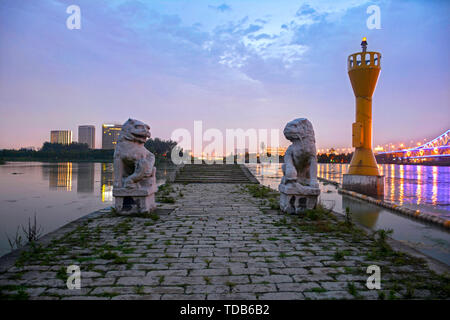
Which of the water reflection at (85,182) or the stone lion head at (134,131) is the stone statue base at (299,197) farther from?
the water reflection at (85,182)

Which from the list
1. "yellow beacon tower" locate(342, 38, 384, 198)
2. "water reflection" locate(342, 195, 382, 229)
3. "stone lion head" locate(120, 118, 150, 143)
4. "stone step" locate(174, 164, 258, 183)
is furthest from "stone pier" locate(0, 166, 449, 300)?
"stone step" locate(174, 164, 258, 183)

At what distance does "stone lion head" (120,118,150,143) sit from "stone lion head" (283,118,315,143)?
3088 millimetres

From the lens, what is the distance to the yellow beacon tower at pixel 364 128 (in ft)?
33.2

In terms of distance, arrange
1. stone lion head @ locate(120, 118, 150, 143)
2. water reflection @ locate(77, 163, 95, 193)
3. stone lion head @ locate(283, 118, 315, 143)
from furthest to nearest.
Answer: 1. water reflection @ locate(77, 163, 95, 193)
2. stone lion head @ locate(283, 118, 315, 143)
3. stone lion head @ locate(120, 118, 150, 143)

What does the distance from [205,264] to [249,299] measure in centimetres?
85

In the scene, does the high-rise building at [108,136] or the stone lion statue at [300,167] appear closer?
the stone lion statue at [300,167]

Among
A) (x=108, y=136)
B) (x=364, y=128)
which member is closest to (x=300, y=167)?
(x=364, y=128)

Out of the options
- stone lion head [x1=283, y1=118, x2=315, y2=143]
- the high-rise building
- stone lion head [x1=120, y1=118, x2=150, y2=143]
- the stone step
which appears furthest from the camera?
the high-rise building

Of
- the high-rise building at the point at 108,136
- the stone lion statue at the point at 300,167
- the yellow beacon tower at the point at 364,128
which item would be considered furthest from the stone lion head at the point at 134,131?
the high-rise building at the point at 108,136

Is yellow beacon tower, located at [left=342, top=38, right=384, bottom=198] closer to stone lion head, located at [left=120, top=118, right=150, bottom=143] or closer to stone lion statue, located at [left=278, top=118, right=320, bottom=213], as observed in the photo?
stone lion statue, located at [left=278, top=118, right=320, bottom=213]

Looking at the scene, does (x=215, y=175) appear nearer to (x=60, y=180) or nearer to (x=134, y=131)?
(x=60, y=180)

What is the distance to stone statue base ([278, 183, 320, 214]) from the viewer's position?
562 cm

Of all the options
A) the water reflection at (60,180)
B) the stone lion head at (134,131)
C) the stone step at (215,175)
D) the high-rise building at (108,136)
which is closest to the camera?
the stone lion head at (134,131)

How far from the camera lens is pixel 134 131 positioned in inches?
216
